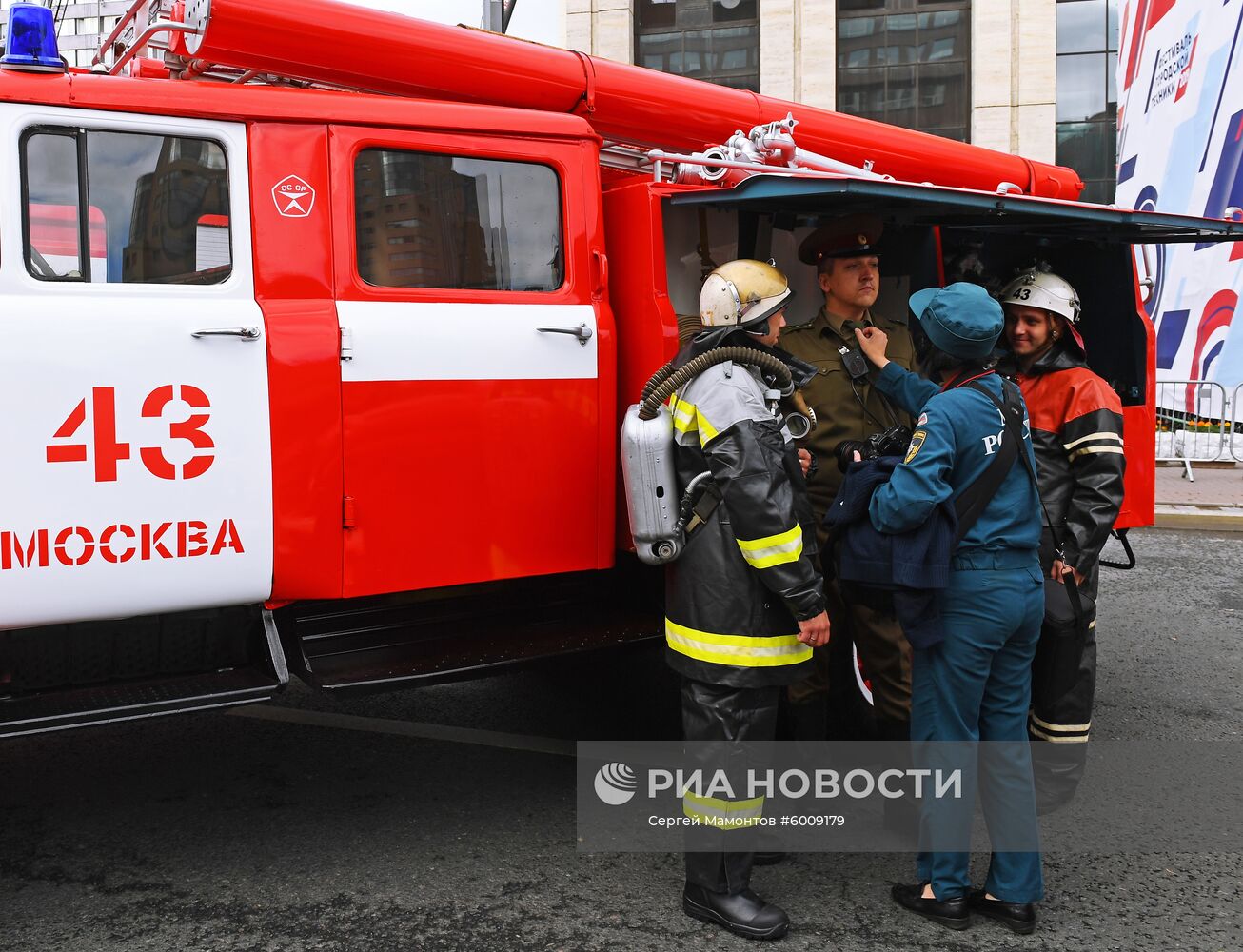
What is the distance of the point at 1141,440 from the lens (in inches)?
197

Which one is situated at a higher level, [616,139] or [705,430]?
[616,139]

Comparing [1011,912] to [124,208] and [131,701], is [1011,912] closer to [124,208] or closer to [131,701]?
[131,701]

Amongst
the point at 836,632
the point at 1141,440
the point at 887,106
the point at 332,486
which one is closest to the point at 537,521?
the point at 332,486

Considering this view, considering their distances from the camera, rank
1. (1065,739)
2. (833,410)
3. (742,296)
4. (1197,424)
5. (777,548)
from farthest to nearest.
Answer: (1197,424), (833,410), (1065,739), (742,296), (777,548)

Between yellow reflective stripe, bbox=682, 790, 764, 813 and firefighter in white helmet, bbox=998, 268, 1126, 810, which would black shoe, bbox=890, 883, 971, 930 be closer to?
yellow reflective stripe, bbox=682, 790, 764, 813

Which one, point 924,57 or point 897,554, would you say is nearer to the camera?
point 897,554

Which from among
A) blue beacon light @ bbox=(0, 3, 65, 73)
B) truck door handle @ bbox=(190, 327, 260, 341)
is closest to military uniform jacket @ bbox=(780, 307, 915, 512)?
truck door handle @ bbox=(190, 327, 260, 341)

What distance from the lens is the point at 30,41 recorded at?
325cm

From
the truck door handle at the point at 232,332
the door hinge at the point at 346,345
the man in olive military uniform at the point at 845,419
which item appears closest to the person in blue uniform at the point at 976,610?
the man in olive military uniform at the point at 845,419

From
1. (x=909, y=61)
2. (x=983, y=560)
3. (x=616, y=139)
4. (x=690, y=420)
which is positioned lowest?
(x=983, y=560)

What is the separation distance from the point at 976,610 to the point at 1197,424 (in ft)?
37.2

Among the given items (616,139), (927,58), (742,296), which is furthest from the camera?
(927,58)

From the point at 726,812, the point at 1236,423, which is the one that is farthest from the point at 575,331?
the point at 1236,423

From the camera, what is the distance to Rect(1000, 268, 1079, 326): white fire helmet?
427 cm
